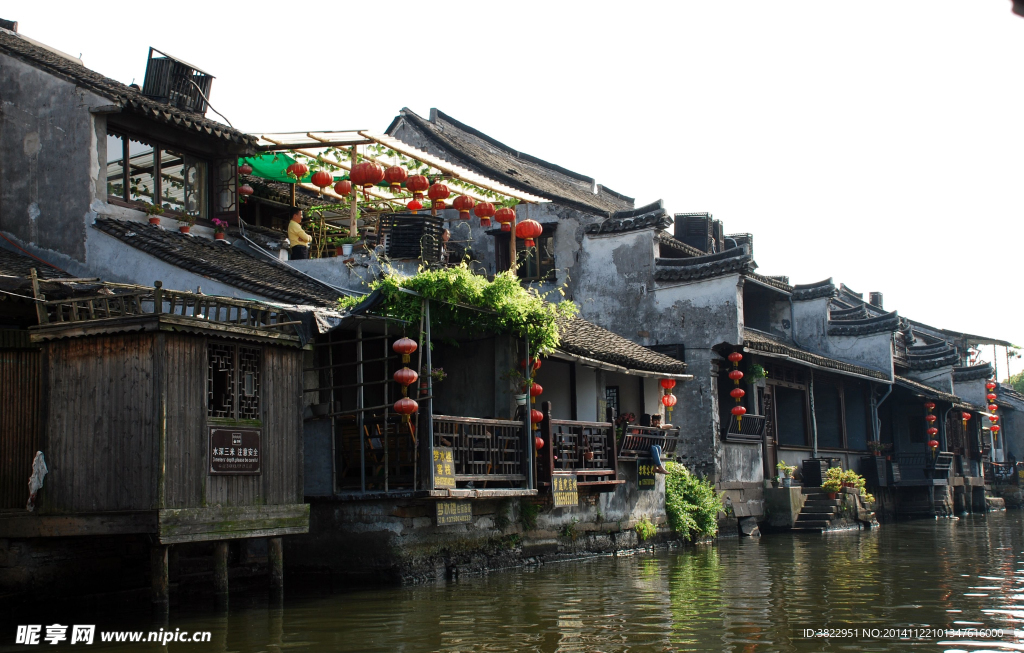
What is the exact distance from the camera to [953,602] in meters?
11.6

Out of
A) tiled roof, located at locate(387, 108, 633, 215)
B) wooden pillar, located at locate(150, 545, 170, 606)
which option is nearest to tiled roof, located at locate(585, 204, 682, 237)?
tiled roof, located at locate(387, 108, 633, 215)

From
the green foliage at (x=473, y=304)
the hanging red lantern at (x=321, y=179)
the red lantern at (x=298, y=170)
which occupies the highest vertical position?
the red lantern at (x=298, y=170)

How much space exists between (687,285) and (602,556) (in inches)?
273

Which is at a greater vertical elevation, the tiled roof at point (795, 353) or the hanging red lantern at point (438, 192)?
the hanging red lantern at point (438, 192)

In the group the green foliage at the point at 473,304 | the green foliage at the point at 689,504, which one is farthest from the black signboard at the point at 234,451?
the green foliage at the point at 689,504

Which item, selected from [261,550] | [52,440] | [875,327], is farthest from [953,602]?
[875,327]

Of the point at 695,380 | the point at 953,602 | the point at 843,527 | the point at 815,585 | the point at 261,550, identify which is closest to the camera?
the point at 953,602

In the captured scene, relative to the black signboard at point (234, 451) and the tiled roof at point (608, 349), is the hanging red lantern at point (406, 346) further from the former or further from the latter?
the tiled roof at point (608, 349)

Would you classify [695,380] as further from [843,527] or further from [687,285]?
[843,527]

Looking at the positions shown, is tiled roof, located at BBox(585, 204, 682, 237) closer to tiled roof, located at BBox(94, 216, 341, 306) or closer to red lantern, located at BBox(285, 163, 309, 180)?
red lantern, located at BBox(285, 163, 309, 180)

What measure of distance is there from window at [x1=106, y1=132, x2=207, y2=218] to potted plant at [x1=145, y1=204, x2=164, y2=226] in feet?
0.53

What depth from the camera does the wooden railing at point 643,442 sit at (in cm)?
1891

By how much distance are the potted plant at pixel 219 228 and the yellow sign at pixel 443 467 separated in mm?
5727

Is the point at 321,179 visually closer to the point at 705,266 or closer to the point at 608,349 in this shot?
the point at 608,349
